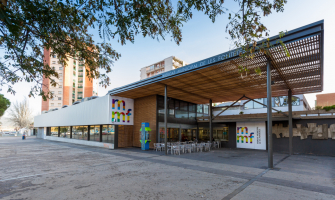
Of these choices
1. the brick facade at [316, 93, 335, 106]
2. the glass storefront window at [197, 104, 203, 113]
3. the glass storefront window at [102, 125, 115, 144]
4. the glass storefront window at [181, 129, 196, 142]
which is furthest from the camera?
the brick facade at [316, 93, 335, 106]

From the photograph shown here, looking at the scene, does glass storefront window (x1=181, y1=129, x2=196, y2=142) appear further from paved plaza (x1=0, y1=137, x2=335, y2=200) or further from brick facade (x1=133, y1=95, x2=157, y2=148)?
paved plaza (x1=0, y1=137, x2=335, y2=200)

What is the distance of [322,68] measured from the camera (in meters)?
10.0

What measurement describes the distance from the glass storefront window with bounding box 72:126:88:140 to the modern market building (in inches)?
4.8

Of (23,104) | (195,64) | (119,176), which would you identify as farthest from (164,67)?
(119,176)

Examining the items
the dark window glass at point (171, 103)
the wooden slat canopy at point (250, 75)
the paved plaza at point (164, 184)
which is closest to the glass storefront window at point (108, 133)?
the wooden slat canopy at point (250, 75)

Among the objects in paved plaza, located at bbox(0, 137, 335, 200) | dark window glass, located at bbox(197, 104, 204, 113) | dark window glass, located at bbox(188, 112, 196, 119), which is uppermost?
dark window glass, located at bbox(197, 104, 204, 113)

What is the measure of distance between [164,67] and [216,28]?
5854 cm

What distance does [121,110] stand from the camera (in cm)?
→ 1770

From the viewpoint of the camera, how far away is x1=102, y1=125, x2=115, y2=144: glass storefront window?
17.5 meters

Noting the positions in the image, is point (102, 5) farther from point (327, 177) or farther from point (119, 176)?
point (327, 177)

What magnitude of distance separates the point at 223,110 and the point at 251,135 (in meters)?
3.73

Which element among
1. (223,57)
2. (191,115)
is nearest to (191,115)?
(191,115)

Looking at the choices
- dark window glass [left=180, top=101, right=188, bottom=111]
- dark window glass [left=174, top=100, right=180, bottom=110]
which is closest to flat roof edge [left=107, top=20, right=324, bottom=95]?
dark window glass [left=174, top=100, right=180, bottom=110]

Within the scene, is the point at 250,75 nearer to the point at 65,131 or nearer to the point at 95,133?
the point at 95,133
